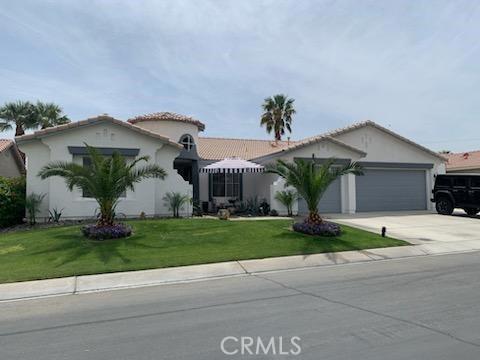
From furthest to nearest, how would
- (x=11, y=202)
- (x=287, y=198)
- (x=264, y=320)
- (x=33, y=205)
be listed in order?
(x=287, y=198) < (x=11, y=202) < (x=33, y=205) < (x=264, y=320)

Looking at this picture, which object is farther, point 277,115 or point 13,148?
point 277,115

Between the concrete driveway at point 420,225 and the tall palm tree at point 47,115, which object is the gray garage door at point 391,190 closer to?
the concrete driveway at point 420,225

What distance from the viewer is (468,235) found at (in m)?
14.5

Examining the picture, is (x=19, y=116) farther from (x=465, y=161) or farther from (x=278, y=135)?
(x=465, y=161)

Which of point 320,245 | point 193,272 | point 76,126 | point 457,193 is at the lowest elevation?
Answer: point 193,272

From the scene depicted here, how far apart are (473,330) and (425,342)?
2.84ft

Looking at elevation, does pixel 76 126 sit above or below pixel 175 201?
above

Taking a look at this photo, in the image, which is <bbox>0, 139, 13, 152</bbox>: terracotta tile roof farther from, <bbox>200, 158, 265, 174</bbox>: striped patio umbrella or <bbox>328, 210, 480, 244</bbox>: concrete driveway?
<bbox>328, 210, 480, 244</bbox>: concrete driveway

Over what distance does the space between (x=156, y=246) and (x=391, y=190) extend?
15805mm

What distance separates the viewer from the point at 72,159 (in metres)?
16.9

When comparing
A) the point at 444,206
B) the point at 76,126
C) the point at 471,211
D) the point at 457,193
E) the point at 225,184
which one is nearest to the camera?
the point at 76,126

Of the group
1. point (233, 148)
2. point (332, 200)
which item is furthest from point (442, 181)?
point (233, 148)

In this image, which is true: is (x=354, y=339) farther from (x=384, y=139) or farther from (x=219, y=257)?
(x=384, y=139)

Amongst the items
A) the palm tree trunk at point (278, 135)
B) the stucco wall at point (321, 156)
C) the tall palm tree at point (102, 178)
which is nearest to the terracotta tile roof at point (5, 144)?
the tall palm tree at point (102, 178)
